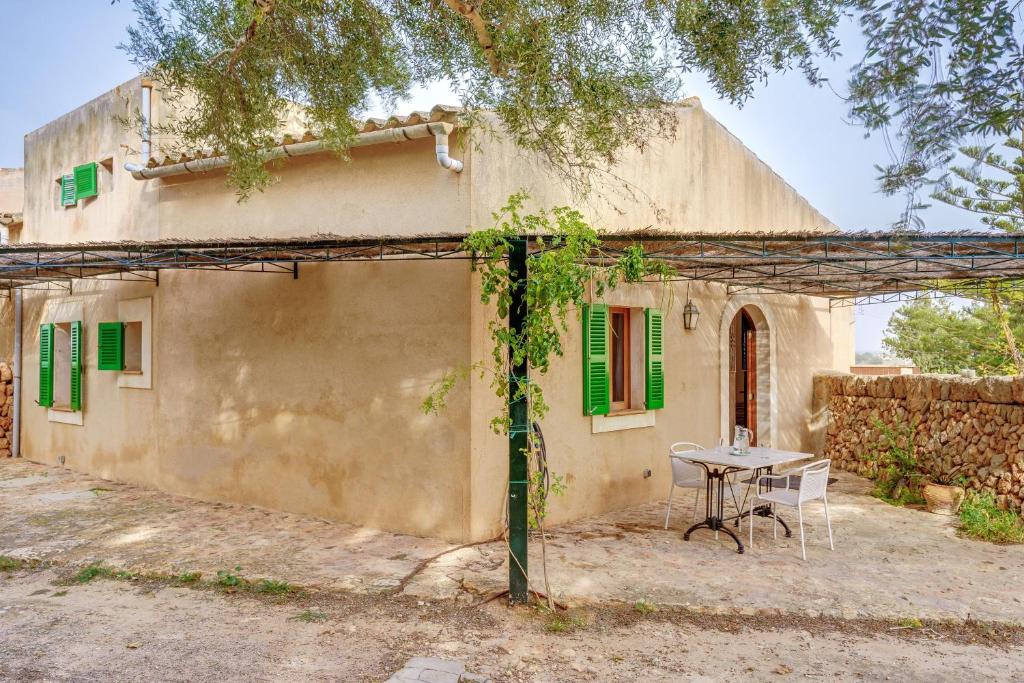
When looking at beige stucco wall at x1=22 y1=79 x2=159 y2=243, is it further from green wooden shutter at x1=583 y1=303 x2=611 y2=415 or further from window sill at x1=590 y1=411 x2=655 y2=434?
window sill at x1=590 y1=411 x2=655 y2=434

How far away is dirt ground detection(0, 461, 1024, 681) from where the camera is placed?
162 inches

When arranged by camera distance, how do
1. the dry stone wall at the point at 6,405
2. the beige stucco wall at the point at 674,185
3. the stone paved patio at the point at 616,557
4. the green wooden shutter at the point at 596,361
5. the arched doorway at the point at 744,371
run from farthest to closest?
the dry stone wall at the point at 6,405
the arched doorway at the point at 744,371
the green wooden shutter at the point at 596,361
the beige stucco wall at the point at 674,185
the stone paved patio at the point at 616,557

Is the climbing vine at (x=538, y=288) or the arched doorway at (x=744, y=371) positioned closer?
the climbing vine at (x=538, y=288)

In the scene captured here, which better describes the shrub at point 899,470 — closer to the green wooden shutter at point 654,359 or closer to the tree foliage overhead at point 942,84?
the green wooden shutter at point 654,359

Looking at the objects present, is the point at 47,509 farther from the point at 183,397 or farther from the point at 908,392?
the point at 908,392

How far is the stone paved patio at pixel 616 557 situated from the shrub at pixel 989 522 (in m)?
0.21

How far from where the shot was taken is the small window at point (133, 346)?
31.3 ft

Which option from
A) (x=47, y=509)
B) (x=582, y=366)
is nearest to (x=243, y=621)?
(x=582, y=366)

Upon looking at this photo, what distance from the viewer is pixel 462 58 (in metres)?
6.57

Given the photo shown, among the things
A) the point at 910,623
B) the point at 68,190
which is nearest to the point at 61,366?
the point at 68,190

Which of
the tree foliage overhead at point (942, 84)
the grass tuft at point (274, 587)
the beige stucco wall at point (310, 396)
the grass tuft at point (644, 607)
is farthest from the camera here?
the beige stucco wall at point (310, 396)

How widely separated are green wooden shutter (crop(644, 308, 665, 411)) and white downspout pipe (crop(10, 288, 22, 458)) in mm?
10411

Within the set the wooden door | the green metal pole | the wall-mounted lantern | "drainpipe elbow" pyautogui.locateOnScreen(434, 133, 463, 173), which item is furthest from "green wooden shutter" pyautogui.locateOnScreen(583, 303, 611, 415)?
the wooden door

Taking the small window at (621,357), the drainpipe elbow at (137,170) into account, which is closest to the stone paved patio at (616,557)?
the small window at (621,357)
